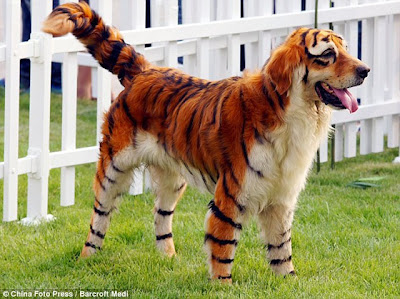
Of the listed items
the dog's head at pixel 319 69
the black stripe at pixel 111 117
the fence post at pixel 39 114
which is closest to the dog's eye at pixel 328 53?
the dog's head at pixel 319 69

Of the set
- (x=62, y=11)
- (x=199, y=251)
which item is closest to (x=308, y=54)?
(x=62, y=11)

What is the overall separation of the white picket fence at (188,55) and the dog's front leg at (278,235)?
1981 mm

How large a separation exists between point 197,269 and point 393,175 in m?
3.01

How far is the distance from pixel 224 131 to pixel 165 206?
1014mm

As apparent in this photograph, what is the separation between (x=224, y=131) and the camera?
16.3ft

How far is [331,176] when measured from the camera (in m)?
7.82

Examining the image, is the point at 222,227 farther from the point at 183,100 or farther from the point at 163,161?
the point at 183,100

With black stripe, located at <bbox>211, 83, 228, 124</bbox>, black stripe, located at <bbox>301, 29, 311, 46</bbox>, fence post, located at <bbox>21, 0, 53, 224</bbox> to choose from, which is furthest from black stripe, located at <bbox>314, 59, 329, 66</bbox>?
fence post, located at <bbox>21, 0, 53, 224</bbox>

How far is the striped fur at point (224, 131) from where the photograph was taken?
4.79 meters

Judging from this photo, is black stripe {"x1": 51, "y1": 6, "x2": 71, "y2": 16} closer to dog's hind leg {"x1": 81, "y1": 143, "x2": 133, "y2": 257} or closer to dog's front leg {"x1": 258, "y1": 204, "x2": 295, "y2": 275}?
dog's hind leg {"x1": 81, "y1": 143, "x2": 133, "y2": 257}

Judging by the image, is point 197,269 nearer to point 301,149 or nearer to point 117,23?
point 301,149

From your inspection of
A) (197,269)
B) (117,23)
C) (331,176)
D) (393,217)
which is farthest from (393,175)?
(117,23)

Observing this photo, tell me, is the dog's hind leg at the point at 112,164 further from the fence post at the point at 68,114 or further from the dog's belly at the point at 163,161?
the fence post at the point at 68,114

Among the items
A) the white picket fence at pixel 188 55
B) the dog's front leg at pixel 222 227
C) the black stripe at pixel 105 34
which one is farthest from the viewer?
→ the white picket fence at pixel 188 55
